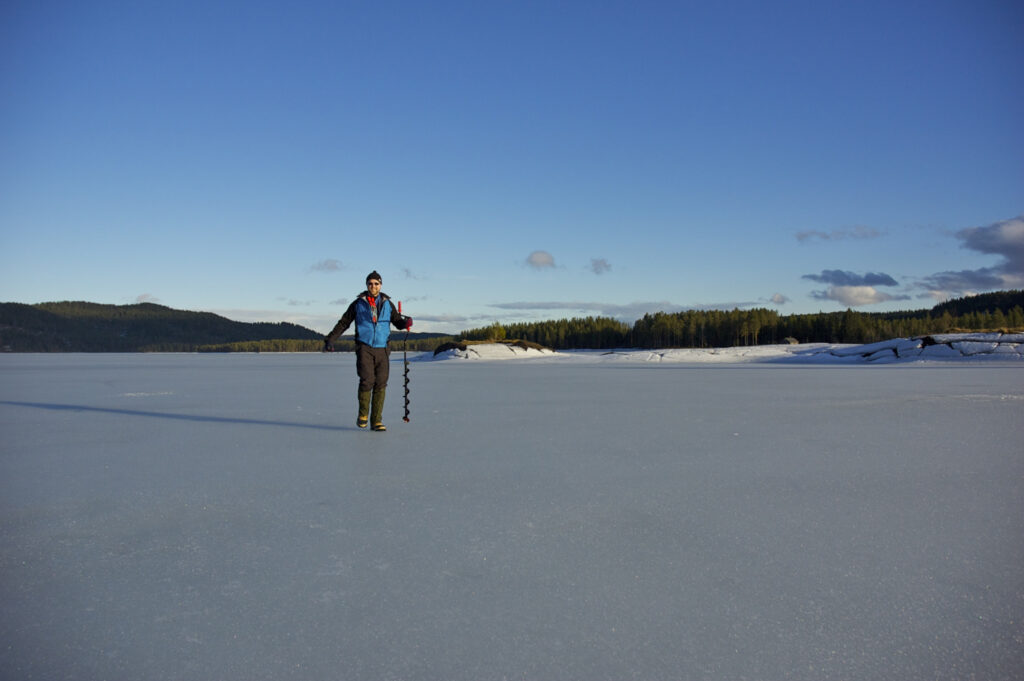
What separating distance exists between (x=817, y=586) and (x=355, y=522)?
2567 mm

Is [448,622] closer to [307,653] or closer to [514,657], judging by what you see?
[514,657]

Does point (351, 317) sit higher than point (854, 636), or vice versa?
point (351, 317)

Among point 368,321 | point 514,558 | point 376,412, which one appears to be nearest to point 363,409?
point 376,412

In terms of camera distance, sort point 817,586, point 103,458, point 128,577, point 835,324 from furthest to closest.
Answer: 1. point 835,324
2. point 103,458
3. point 128,577
4. point 817,586

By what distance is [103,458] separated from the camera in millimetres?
5652

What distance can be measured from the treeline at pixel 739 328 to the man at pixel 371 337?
2093 inches

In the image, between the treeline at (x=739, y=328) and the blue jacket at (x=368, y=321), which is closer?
the blue jacket at (x=368, y=321)

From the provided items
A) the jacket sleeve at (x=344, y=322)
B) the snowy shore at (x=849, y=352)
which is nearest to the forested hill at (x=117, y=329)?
the snowy shore at (x=849, y=352)

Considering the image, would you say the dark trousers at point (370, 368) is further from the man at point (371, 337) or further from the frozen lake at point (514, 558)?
the frozen lake at point (514, 558)

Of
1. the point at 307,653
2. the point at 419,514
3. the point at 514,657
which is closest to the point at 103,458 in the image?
the point at 419,514

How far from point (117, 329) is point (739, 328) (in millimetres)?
183230

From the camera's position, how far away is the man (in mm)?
7781

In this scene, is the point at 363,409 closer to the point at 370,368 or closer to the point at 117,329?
the point at 370,368

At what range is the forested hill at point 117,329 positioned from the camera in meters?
148
